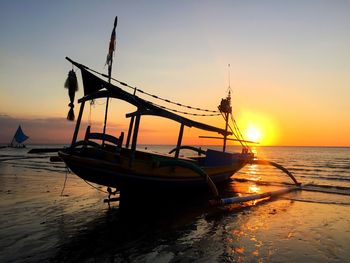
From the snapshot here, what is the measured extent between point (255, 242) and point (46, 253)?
6.17m

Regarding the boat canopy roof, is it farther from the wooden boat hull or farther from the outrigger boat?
the wooden boat hull

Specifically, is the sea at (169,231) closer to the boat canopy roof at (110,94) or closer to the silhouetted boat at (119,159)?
the silhouetted boat at (119,159)

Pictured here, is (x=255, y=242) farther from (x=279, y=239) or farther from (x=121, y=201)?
(x=121, y=201)

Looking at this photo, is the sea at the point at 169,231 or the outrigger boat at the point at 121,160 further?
the outrigger boat at the point at 121,160

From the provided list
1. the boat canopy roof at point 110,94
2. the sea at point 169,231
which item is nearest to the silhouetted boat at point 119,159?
the boat canopy roof at point 110,94

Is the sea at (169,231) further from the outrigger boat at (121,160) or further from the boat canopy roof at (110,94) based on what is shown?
the boat canopy roof at (110,94)

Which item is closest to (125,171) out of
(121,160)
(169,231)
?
(121,160)

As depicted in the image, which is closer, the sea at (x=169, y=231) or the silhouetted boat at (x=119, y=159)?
the sea at (x=169, y=231)

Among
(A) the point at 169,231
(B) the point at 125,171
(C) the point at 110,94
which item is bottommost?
Result: (A) the point at 169,231

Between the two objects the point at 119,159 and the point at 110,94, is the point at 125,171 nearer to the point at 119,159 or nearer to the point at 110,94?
the point at 119,159

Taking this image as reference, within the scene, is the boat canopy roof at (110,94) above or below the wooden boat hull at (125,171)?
above

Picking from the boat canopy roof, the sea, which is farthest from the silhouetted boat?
the sea

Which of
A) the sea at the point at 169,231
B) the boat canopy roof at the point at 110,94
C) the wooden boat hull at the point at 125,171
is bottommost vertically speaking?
the sea at the point at 169,231

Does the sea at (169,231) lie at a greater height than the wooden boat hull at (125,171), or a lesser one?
lesser
